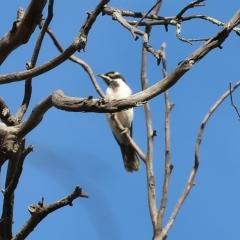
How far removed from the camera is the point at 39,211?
9.48 feet

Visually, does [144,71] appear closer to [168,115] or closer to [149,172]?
[168,115]

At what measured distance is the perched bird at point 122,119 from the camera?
790cm

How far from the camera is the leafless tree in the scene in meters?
2.26

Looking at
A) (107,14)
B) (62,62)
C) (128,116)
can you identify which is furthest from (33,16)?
(128,116)

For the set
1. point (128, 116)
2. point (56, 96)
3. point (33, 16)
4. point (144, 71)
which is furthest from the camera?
point (128, 116)

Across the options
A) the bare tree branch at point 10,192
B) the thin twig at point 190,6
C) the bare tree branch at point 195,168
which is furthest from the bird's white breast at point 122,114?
the bare tree branch at point 10,192

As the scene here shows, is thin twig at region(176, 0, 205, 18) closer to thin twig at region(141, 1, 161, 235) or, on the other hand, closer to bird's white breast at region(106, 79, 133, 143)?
thin twig at region(141, 1, 161, 235)

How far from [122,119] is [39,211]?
5473mm

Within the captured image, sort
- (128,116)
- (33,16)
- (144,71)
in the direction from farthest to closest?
(128,116)
(144,71)
(33,16)

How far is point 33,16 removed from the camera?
9.07ft

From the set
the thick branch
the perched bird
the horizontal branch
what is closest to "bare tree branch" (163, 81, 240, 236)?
the horizontal branch

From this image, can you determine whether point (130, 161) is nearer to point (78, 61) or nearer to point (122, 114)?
point (122, 114)

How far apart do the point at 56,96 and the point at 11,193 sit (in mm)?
834

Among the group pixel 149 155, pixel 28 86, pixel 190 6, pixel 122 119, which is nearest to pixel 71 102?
pixel 28 86
